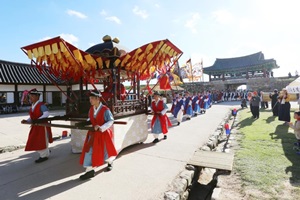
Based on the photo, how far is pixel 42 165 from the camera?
4.15 metres

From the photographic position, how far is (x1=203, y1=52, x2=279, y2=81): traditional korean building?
34.0 metres

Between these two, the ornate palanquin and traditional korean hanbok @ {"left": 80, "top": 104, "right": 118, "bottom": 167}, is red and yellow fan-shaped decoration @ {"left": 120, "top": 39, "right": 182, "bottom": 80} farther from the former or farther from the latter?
traditional korean hanbok @ {"left": 80, "top": 104, "right": 118, "bottom": 167}

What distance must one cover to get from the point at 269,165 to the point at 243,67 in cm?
3707

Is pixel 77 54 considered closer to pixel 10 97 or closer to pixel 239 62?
pixel 10 97

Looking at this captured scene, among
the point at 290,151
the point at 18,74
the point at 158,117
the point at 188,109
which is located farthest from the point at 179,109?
the point at 18,74

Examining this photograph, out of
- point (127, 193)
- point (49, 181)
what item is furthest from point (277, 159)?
point (49, 181)

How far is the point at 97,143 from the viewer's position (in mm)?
3424

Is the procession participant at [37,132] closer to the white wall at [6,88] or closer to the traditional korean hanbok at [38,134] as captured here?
the traditional korean hanbok at [38,134]

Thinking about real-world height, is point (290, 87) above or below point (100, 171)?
above

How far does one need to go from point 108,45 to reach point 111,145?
2.82m

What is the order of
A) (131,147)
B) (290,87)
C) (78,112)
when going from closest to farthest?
1. (78,112)
2. (131,147)
3. (290,87)

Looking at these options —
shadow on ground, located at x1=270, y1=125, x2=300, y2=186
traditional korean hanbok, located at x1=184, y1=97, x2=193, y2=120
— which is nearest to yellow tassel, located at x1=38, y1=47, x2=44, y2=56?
shadow on ground, located at x1=270, y1=125, x2=300, y2=186

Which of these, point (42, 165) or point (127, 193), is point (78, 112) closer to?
point (42, 165)

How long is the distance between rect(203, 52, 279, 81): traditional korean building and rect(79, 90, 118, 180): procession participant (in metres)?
37.3
